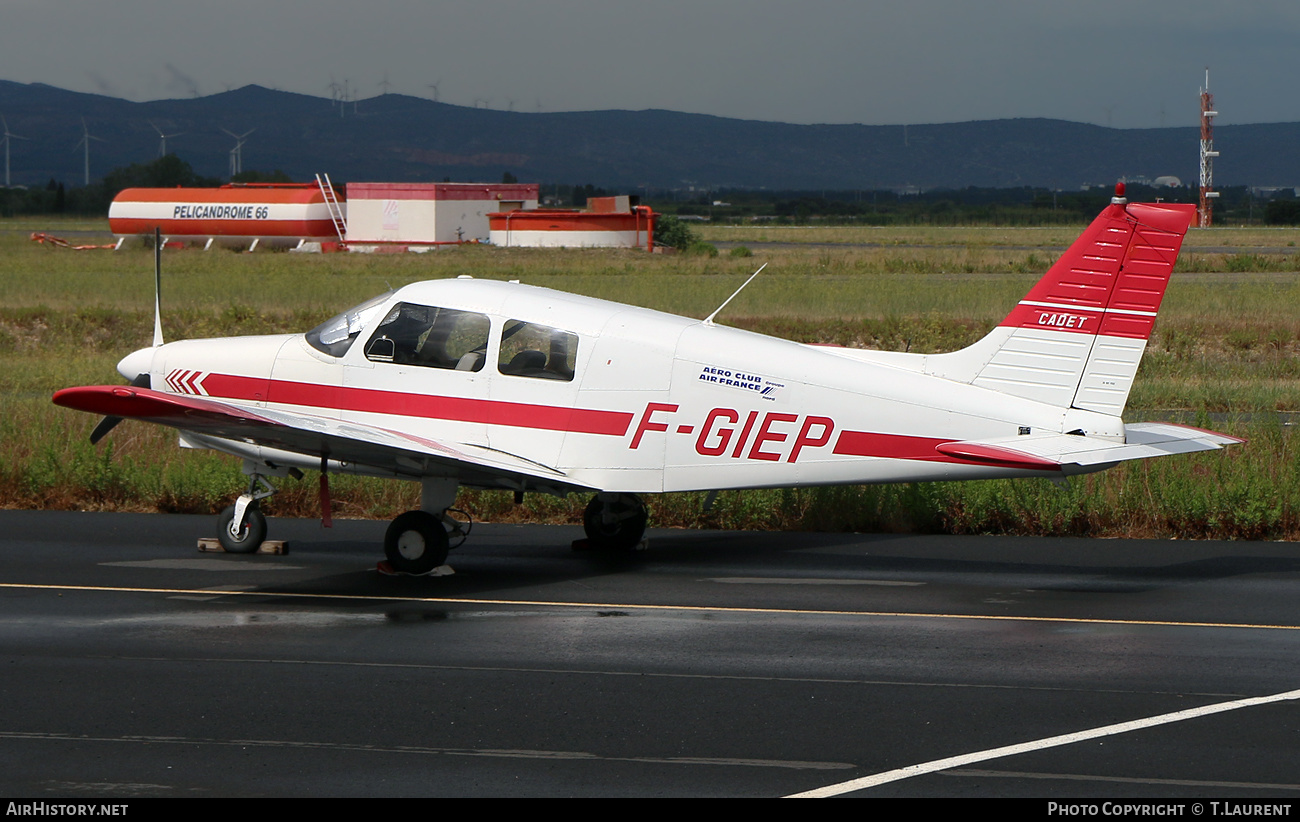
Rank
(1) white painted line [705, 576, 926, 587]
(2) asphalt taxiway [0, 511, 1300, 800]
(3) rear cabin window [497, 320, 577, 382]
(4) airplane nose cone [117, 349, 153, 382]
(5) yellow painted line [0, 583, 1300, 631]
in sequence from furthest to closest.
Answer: (4) airplane nose cone [117, 349, 153, 382], (3) rear cabin window [497, 320, 577, 382], (1) white painted line [705, 576, 926, 587], (5) yellow painted line [0, 583, 1300, 631], (2) asphalt taxiway [0, 511, 1300, 800]

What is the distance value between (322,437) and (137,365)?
2.66 meters

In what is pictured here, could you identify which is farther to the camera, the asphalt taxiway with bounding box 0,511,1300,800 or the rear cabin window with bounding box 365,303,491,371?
the rear cabin window with bounding box 365,303,491,371

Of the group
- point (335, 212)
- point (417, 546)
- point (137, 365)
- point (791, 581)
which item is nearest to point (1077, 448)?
point (791, 581)

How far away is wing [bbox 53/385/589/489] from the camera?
30.4 feet

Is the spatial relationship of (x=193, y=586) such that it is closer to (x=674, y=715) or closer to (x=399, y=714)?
(x=399, y=714)

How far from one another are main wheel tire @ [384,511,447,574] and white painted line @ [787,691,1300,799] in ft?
16.8

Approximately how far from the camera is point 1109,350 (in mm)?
10117

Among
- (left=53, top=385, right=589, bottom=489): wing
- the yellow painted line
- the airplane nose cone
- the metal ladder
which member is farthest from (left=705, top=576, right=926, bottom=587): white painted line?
the metal ladder

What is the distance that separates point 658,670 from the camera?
8.12 metres

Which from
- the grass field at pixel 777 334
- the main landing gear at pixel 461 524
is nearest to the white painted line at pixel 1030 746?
the main landing gear at pixel 461 524

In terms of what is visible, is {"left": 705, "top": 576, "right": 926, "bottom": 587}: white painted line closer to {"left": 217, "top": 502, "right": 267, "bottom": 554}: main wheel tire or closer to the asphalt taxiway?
the asphalt taxiway

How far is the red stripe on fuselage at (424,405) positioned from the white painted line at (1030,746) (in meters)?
4.65

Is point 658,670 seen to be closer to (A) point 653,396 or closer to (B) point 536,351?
(A) point 653,396

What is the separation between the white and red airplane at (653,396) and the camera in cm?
1004
